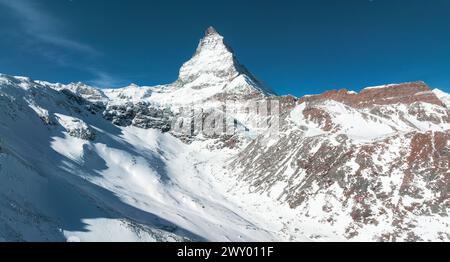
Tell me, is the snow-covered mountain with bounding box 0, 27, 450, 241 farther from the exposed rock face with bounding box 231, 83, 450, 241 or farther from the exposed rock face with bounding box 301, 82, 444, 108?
the exposed rock face with bounding box 301, 82, 444, 108

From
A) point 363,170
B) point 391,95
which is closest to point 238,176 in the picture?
point 363,170

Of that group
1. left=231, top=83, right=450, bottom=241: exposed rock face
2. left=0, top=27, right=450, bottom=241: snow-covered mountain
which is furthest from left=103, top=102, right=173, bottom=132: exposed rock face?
left=231, top=83, right=450, bottom=241: exposed rock face

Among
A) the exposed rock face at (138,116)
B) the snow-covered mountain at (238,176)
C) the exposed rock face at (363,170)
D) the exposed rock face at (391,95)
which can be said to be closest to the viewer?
the snow-covered mountain at (238,176)

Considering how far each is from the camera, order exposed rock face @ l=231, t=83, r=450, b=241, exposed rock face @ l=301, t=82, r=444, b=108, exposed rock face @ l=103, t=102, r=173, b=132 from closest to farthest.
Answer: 1. exposed rock face @ l=231, t=83, r=450, b=241
2. exposed rock face @ l=301, t=82, r=444, b=108
3. exposed rock face @ l=103, t=102, r=173, b=132

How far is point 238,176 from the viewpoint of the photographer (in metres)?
69.4

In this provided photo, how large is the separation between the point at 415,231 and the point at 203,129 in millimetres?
77644

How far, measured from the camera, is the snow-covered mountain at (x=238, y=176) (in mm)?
30484

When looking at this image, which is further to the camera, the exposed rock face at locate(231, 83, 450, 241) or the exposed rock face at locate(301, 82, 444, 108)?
the exposed rock face at locate(301, 82, 444, 108)

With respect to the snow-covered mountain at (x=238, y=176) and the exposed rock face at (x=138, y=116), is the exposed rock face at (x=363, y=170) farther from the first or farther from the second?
the exposed rock face at (x=138, y=116)

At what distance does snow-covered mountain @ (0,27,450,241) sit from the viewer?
100 feet

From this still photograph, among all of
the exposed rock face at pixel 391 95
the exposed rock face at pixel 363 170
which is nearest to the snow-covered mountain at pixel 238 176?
the exposed rock face at pixel 363 170

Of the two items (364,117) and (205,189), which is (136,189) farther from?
(364,117)

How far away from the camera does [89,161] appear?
6094cm
